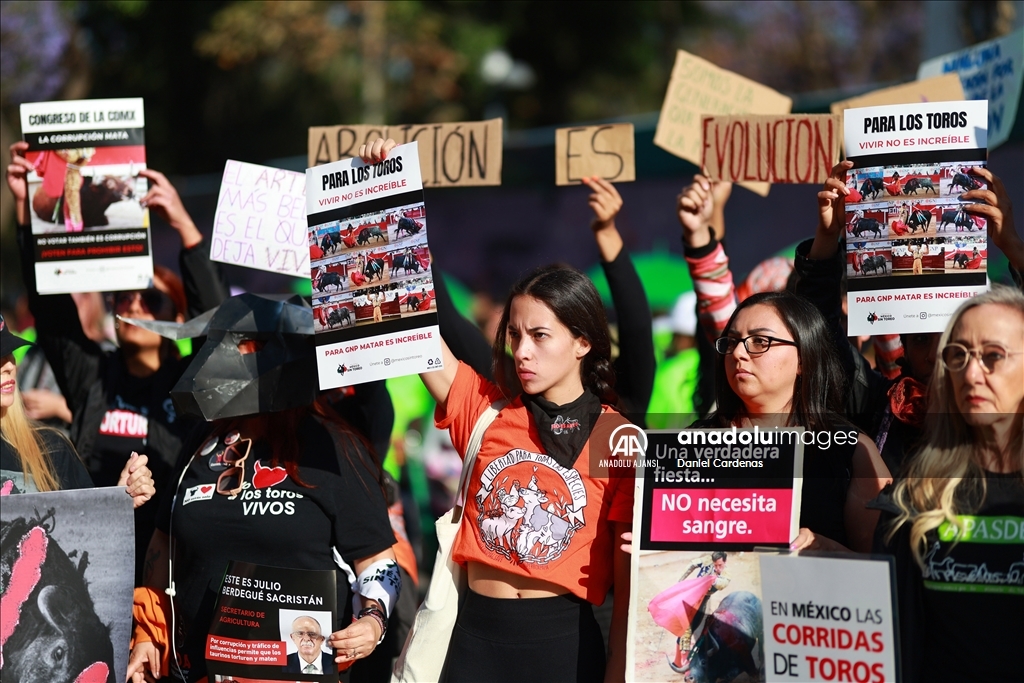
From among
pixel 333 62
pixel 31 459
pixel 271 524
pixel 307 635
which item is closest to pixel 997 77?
pixel 271 524

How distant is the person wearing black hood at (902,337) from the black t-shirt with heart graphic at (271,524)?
4.82ft

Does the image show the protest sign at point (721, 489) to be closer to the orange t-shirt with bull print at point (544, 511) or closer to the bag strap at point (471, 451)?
the orange t-shirt with bull print at point (544, 511)

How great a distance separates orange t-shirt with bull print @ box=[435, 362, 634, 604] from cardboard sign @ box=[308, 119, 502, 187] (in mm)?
1439

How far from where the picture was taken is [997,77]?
4688 mm

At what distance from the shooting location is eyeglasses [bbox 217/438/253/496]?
339 centimetres

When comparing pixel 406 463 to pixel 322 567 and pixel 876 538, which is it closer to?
pixel 322 567

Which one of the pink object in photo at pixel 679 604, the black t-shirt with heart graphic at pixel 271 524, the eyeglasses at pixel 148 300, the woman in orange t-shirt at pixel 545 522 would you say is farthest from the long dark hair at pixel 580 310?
the eyeglasses at pixel 148 300

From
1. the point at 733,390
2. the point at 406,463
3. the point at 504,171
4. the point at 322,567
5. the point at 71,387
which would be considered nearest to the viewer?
the point at 733,390

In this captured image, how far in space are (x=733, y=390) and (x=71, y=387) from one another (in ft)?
8.68

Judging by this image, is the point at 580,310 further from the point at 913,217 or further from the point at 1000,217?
the point at 1000,217

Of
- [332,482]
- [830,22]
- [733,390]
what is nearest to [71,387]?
[332,482]

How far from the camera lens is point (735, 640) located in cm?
270

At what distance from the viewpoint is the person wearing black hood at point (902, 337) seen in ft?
10.4

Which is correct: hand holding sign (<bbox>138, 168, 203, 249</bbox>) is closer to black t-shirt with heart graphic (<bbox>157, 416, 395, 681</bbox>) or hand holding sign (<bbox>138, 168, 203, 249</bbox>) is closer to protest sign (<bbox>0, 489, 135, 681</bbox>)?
black t-shirt with heart graphic (<bbox>157, 416, 395, 681</bbox>)
